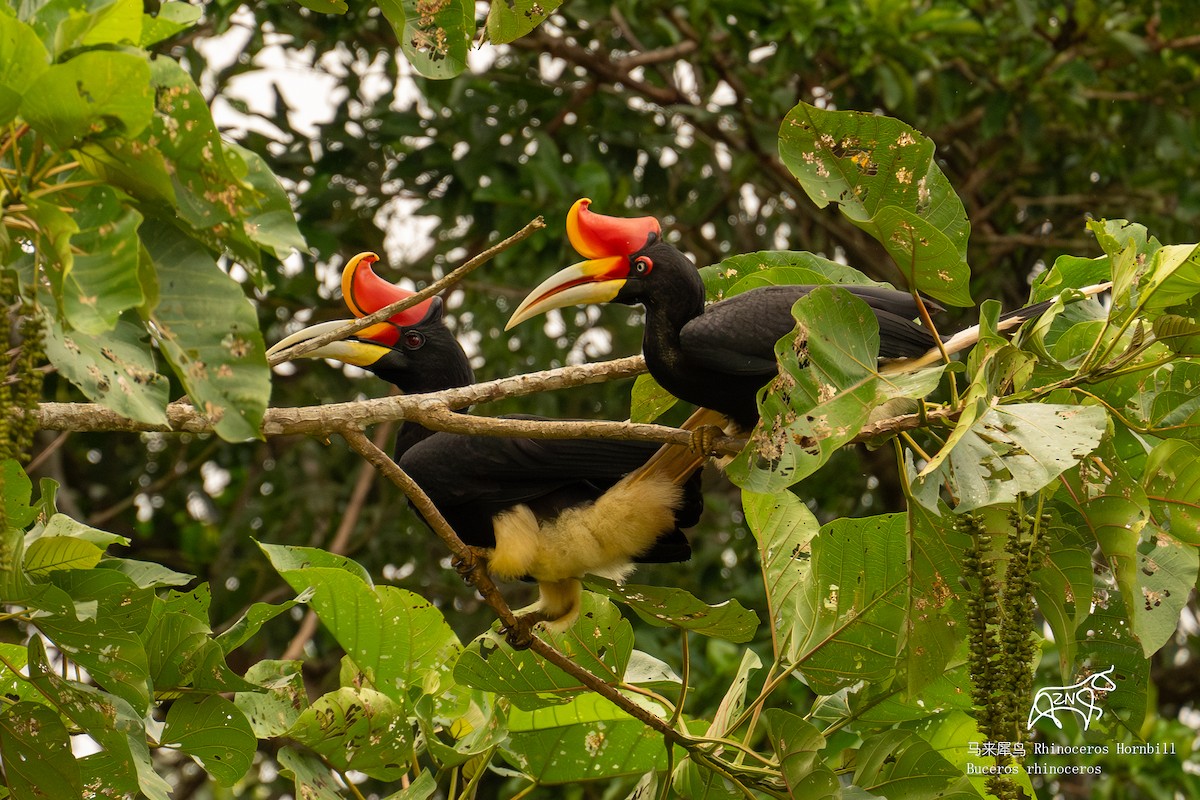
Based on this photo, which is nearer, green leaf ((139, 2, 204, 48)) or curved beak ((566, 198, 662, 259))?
green leaf ((139, 2, 204, 48))

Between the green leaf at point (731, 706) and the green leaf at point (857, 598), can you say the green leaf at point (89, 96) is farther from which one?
the green leaf at point (731, 706)

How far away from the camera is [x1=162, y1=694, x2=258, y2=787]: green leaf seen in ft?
7.17

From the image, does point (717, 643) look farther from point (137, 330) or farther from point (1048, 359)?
point (137, 330)

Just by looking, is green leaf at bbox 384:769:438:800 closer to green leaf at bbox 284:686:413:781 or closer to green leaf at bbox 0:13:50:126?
green leaf at bbox 284:686:413:781

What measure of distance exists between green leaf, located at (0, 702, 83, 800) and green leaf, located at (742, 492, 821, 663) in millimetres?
1226

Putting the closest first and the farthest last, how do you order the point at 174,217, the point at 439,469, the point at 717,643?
the point at 174,217 < the point at 439,469 < the point at 717,643

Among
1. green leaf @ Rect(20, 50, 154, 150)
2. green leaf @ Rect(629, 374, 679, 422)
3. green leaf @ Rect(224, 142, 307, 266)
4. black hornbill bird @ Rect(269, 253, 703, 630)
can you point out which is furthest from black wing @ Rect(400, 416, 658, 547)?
green leaf @ Rect(20, 50, 154, 150)

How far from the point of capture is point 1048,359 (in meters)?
1.89

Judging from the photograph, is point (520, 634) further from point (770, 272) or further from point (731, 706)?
point (770, 272)

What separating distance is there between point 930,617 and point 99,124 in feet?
4.43

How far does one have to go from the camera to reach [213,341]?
1.46 m

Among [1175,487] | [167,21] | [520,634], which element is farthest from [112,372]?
[1175,487]

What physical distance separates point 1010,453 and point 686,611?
743mm

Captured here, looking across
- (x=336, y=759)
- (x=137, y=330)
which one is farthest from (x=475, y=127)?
(x=137, y=330)
